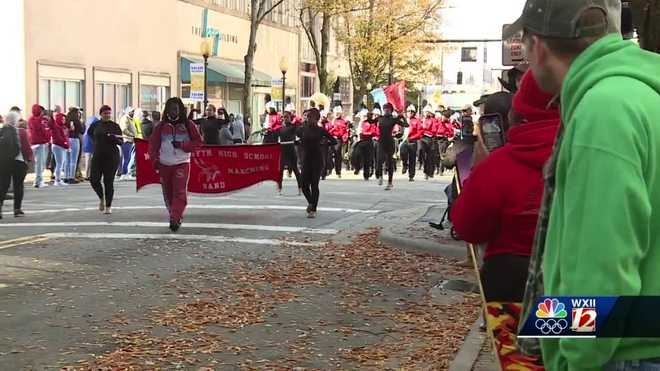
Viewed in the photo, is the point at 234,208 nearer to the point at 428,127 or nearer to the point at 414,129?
the point at 414,129

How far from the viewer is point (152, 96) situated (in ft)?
109

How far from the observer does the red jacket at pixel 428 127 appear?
2413cm

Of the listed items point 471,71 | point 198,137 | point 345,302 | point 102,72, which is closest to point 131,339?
point 345,302

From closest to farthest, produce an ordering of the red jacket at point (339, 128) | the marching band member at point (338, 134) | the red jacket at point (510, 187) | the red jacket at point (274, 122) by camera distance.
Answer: the red jacket at point (510, 187), the red jacket at point (274, 122), the marching band member at point (338, 134), the red jacket at point (339, 128)

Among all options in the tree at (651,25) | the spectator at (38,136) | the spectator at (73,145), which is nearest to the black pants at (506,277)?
the tree at (651,25)

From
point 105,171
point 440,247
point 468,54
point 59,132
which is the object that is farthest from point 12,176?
point 468,54

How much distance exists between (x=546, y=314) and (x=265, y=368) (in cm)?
382

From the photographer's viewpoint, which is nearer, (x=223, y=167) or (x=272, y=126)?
(x=223, y=167)

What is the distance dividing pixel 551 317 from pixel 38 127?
19212 millimetres

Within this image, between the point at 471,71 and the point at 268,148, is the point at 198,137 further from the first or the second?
the point at 471,71

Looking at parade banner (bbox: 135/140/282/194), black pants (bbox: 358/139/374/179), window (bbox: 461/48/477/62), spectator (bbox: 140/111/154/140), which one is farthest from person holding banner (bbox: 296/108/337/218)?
window (bbox: 461/48/477/62)

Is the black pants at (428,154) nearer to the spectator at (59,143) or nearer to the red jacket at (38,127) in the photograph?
the spectator at (59,143)

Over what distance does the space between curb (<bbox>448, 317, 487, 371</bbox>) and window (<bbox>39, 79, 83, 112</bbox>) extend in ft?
72.6

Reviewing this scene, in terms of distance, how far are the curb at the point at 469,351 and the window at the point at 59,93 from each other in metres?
22.1
